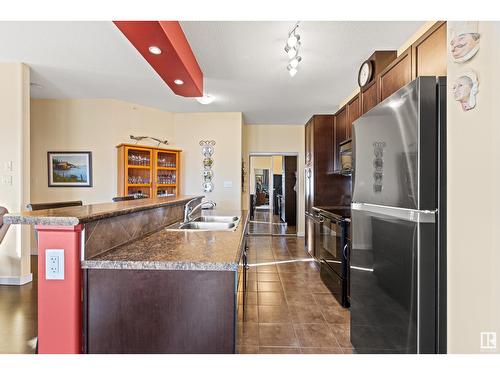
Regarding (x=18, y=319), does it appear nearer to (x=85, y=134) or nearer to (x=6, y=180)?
(x=6, y=180)

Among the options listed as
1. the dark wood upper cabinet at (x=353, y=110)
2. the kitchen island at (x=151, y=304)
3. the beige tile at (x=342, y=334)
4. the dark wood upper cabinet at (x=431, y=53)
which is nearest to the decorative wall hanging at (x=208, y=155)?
the dark wood upper cabinet at (x=353, y=110)

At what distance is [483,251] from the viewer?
3.39 ft

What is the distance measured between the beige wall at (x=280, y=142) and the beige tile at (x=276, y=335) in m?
4.01

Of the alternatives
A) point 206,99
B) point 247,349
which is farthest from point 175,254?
point 206,99

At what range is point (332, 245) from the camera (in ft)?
9.43

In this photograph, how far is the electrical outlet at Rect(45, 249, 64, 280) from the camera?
41.3 inches

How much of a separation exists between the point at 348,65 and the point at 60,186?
481 centimetres

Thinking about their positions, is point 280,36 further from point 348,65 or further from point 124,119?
point 124,119

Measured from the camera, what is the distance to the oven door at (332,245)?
261 centimetres

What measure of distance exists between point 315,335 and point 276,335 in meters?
0.31

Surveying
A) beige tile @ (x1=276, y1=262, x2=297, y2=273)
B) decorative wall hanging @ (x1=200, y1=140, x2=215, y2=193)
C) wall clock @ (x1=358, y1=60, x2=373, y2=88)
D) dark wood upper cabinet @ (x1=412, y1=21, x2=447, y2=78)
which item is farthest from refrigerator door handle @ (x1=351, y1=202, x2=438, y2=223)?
decorative wall hanging @ (x1=200, y1=140, x2=215, y2=193)

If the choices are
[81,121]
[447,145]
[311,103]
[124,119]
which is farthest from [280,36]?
[81,121]

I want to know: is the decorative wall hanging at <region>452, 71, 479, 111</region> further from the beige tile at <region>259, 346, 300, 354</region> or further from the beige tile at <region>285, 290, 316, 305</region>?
the beige tile at <region>285, 290, 316, 305</region>

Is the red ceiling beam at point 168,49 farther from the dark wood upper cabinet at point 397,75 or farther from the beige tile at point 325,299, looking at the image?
the beige tile at point 325,299
